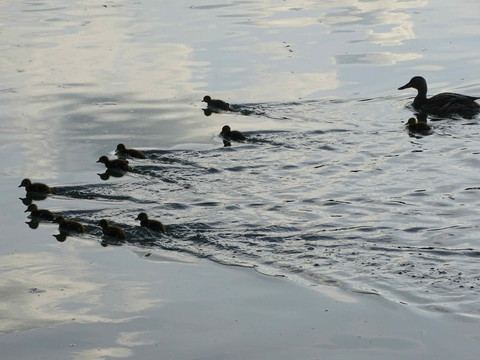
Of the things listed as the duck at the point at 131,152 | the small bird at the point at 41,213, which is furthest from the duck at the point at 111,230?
the duck at the point at 131,152

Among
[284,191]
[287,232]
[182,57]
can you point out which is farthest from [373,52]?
[287,232]

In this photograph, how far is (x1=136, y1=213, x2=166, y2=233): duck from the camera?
31.5ft

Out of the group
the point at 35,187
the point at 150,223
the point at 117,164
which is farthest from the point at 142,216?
the point at 117,164

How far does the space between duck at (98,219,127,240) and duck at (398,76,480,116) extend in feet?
18.5

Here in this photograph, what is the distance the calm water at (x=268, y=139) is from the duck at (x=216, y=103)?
17cm

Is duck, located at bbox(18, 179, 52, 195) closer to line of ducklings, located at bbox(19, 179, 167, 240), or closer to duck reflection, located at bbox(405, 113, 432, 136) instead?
line of ducklings, located at bbox(19, 179, 167, 240)

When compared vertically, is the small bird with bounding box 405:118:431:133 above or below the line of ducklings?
above

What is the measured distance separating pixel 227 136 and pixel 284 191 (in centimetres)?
218

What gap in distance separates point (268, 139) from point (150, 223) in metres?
3.38

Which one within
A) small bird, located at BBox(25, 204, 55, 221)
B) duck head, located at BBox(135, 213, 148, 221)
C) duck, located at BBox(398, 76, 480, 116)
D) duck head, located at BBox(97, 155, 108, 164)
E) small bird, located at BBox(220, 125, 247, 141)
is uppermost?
duck, located at BBox(398, 76, 480, 116)

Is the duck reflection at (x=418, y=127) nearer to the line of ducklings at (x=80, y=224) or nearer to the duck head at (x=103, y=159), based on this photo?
the duck head at (x=103, y=159)

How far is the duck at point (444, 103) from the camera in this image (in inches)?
539

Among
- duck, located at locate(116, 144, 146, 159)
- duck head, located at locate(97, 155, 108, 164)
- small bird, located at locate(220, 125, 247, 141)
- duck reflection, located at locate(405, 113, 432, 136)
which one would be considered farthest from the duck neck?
duck head, located at locate(97, 155, 108, 164)

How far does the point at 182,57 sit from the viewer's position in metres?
17.4
